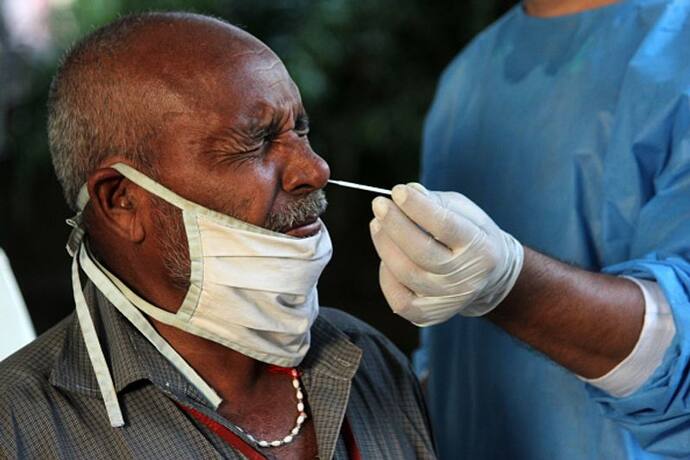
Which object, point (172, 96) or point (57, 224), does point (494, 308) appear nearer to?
point (172, 96)

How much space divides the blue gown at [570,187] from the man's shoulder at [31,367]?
0.79 metres

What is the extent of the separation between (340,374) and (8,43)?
3105mm

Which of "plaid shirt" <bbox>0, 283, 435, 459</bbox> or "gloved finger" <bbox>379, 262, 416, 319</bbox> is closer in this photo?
"plaid shirt" <bbox>0, 283, 435, 459</bbox>

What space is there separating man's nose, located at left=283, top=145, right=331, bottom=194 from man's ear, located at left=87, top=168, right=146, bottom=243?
0.20m

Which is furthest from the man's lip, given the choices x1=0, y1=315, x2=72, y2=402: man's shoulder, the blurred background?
the blurred background

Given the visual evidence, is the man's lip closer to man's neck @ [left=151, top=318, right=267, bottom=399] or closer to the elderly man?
the elderly man

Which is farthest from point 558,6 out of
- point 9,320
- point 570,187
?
point 9,320

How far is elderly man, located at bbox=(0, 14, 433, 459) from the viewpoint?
1368 millimetres

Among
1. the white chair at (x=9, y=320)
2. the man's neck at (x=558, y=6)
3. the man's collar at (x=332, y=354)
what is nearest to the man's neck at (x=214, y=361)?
the man's collar at (x=332, y=354)

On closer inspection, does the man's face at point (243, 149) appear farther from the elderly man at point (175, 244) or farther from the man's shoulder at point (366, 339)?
the man's shoulder at point (366, 339)

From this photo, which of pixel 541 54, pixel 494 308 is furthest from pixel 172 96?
pixel 541 54

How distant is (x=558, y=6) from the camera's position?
6.54 feet

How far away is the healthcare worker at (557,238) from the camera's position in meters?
1.46

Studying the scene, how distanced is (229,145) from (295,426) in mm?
414
